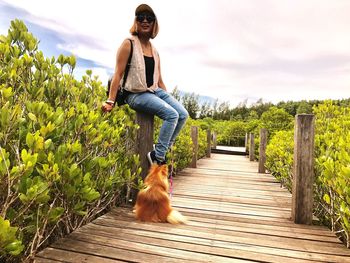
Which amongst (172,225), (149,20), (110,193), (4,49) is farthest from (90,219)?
(149,20)

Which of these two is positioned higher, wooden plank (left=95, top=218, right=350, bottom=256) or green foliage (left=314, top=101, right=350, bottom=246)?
green foliage (left=314, top=101, right=350, bottom=246)

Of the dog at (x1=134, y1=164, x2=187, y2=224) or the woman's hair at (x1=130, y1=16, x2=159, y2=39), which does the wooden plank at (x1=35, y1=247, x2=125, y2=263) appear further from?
the woman's hair at (x1=130, y1=16, x2=159, y2=39)

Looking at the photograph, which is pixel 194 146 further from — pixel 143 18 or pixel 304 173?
pixel 143 18

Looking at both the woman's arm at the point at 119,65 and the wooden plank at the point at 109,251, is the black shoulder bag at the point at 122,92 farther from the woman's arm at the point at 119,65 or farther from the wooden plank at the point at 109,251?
the wooden plank at the point at 109,251

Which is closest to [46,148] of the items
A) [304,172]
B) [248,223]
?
[248,223]

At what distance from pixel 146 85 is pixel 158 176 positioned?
3.18 ft

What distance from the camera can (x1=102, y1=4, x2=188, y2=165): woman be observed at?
3.02 meters

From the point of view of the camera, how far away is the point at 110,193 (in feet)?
9.87

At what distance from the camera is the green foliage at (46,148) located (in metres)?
1.50

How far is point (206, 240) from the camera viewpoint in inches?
93.5

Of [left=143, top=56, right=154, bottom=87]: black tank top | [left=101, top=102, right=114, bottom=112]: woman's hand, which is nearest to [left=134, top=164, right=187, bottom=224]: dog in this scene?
[left=101, top=102, right=114, bottom=112]: woman's hand

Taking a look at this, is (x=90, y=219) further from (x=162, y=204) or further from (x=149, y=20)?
(x=149, y=20)

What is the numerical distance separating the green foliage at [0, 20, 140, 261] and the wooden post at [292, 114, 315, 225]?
1668 millimetres

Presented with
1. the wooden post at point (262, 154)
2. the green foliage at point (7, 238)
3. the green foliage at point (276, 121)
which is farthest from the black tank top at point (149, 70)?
the green foliage at point (276, 121)
